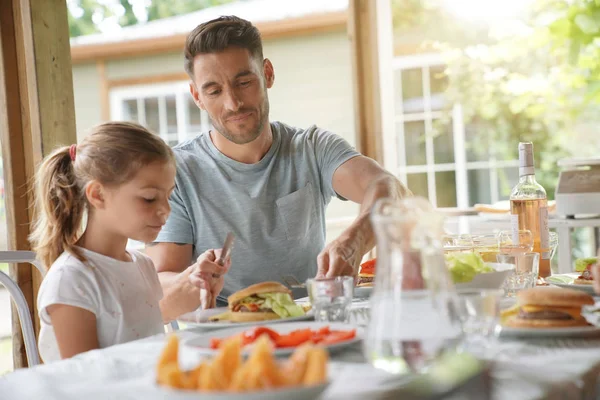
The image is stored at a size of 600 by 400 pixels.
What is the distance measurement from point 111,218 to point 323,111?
655cm

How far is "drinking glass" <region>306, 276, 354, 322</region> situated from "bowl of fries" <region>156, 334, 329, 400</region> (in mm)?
569

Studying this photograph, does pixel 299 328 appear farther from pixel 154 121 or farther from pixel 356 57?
pixel 154 121

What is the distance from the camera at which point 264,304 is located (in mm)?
1463

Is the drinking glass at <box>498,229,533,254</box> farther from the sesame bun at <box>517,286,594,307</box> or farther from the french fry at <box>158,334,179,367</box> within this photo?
the french fry at <box>158,334,179,367</box>

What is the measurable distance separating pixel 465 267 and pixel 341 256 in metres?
0.25

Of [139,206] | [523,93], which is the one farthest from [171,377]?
[523,93]

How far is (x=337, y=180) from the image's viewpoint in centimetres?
243

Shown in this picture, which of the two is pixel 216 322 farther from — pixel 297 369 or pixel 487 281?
pixel 297 369

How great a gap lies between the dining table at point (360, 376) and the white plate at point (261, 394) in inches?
0.4

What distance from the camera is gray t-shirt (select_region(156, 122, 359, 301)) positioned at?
2.38m

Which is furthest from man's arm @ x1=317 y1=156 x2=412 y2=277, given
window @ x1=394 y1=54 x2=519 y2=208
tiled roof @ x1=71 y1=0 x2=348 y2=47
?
tiled roof @ x1=71 y1=0 x2=348 y2=47

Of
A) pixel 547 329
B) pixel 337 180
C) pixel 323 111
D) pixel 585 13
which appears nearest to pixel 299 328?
pixel 547 329

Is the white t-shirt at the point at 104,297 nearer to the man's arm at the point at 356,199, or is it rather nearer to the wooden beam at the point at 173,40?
the man's arm at the point at 356,199

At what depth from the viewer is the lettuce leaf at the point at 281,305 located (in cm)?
145
